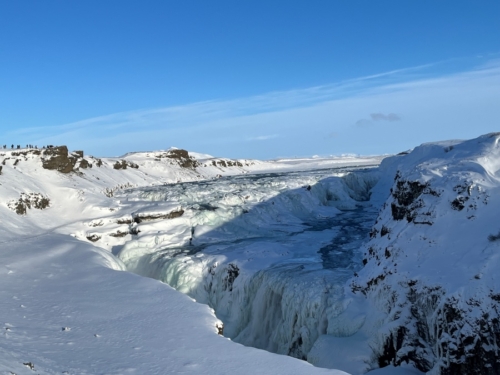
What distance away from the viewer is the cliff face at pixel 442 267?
10.0 metres

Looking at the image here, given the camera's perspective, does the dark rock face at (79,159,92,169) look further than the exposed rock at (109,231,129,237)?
Yes

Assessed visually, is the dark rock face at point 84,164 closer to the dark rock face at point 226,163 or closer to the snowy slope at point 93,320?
the snowy slope at point 93,320

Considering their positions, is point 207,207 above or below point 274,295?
above

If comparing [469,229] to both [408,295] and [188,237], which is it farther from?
[188,237]

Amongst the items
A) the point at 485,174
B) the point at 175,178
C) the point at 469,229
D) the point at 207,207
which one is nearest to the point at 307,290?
the point at 469,229

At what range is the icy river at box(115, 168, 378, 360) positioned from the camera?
14172 millimetres

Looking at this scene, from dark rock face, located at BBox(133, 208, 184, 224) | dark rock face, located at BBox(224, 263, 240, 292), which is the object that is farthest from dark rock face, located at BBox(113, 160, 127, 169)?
dark rock face, located at BBox(224, 263, 240, 292)

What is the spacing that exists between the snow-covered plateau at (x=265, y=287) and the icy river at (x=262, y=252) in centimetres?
8

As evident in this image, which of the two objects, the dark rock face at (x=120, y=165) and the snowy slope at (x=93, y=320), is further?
the dark rock face at (x=120, y=165)

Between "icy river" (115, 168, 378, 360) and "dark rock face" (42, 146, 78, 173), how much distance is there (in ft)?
16.0

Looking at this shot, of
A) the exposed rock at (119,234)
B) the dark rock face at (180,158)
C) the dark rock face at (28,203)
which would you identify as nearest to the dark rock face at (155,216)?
the exposed rock at (119,234)

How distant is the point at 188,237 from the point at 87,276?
10.3 m

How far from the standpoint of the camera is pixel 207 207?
26359 millimetres

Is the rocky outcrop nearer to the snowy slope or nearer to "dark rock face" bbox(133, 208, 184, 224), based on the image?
"dark rock face" bbox(133, 208, 184, 224)
